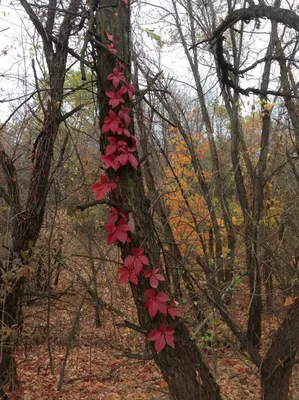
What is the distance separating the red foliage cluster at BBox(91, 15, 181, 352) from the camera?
93.3 inches

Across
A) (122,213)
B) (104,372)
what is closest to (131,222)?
(122,213)

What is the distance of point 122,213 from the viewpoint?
2.45 meters

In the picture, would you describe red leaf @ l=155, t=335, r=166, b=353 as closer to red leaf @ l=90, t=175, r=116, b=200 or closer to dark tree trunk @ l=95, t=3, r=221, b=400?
dark tree trunk @ l=95, t=3, r=221, b=400

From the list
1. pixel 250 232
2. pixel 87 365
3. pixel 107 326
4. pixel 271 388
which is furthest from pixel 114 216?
pixel 107 326

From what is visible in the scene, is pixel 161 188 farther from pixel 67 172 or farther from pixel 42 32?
pixel 42 32

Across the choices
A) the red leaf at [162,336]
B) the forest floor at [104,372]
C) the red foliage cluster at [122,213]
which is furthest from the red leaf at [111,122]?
the forest floor at [104,372]

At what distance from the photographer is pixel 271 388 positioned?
3.05m

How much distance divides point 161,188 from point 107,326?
4.27 meters

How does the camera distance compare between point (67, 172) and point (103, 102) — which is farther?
point (67, 172)

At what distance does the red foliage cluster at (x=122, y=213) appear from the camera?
2369mm

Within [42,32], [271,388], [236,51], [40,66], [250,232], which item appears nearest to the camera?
[271,388]

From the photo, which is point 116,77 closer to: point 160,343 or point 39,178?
point 160,343

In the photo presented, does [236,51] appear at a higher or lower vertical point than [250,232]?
higher

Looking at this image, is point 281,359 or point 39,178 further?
point 39,178
